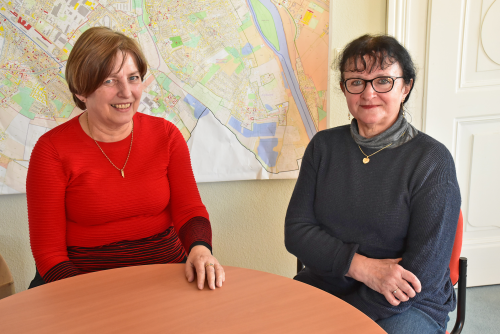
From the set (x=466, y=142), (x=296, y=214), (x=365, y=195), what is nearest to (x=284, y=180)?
(x=296, y=214)

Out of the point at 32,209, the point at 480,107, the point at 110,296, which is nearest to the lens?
the point at 110,296

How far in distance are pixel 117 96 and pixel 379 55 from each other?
35.0 inches

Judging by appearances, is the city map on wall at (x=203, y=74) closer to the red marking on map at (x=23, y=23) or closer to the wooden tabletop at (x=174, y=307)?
the red marking on map at (x=23, y=23)

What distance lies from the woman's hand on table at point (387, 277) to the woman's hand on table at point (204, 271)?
459 millimetres

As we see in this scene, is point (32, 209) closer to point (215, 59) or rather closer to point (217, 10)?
point (215, 59)

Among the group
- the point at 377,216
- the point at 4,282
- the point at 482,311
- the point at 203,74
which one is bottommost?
the point at 482,311

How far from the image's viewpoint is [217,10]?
185 cm

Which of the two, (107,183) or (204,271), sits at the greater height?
(107,183)

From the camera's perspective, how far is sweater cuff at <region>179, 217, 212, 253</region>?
131cm

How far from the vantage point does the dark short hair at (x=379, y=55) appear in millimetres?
1312

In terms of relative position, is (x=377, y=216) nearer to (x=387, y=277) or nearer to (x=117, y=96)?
(x=387, y=277)

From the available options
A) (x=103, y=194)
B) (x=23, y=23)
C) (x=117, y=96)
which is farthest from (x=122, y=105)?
(x=23, y=23)

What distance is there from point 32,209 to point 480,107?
2.14m

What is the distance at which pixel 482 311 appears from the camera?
6.77ft
